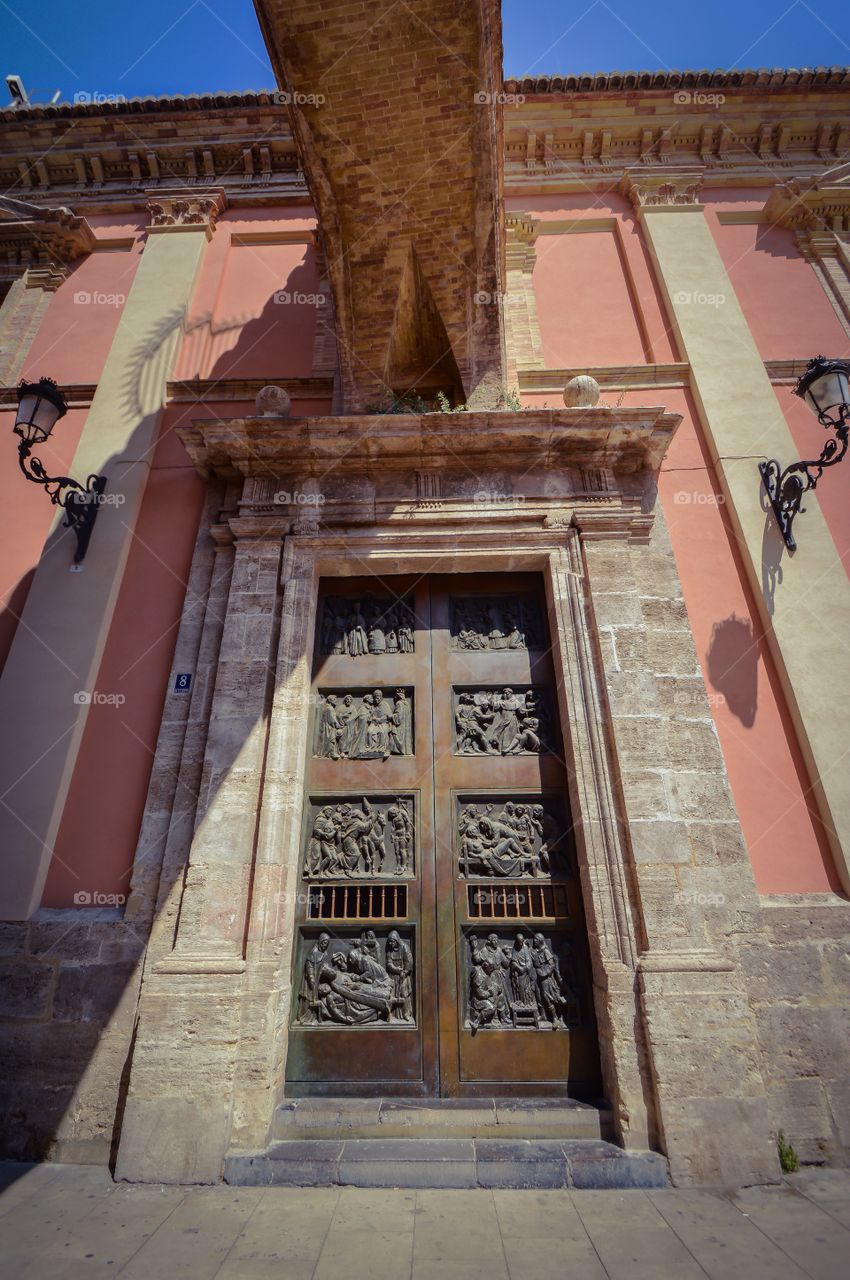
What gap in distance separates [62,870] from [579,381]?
488 cm

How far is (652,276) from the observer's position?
241 inches

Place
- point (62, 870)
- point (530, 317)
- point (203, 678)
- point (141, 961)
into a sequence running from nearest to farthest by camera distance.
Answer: point (141, 961) < point (62, 870) < point (203, 678) < point (530, 317)

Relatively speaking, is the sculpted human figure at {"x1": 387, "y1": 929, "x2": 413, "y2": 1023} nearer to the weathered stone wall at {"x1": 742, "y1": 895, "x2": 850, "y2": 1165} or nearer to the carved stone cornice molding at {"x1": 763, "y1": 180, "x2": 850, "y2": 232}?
the weathered stone wall at {"x1": 742, "y1": 895, "x2": 850, "y2": 1165}

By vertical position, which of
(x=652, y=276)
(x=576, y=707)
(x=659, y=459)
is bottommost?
(x=576, y=707)

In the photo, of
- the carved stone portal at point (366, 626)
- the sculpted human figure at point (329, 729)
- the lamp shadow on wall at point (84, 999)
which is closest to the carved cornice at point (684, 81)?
the carved stone portal at point (366, 626)

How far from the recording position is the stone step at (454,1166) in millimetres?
2896

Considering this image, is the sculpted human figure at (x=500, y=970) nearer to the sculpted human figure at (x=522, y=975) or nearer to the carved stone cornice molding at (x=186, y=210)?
the sculpted human figure at (x=522, y=975)

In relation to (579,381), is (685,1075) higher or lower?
lower

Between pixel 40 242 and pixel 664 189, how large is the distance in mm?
6602

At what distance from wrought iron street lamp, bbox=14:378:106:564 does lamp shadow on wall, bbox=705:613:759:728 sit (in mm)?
4693

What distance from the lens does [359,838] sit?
402cm

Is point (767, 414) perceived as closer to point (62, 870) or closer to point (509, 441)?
point (509, 441)

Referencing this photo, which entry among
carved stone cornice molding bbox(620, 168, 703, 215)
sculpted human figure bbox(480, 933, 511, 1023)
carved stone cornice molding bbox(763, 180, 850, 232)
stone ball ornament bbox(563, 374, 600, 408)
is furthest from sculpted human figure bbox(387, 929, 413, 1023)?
carved stone cornice molding bbox(763, 180, 850, 232)

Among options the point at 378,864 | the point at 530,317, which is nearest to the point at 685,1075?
the point at 378,864
